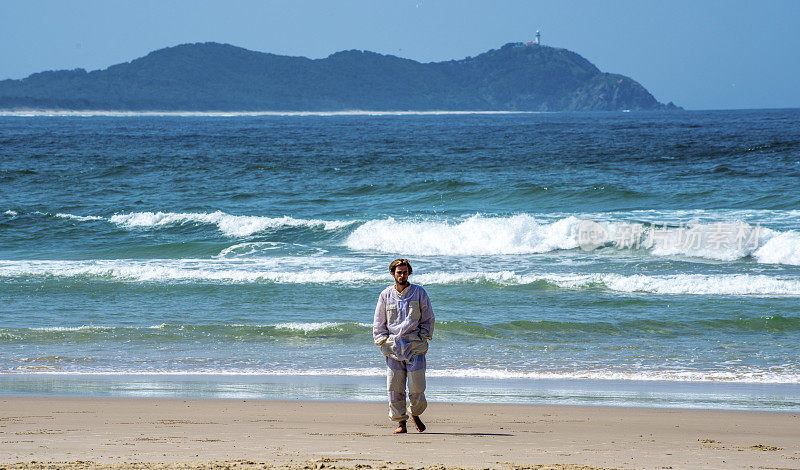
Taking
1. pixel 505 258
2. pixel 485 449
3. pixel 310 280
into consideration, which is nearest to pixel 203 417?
pixel 485 449

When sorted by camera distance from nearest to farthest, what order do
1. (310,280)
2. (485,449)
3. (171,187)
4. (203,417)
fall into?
(485,449) < (203,417) < (310,280) < (171,187)

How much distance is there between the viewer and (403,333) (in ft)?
19.6

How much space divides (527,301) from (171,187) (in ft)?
64.4

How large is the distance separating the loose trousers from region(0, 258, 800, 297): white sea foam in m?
8.20

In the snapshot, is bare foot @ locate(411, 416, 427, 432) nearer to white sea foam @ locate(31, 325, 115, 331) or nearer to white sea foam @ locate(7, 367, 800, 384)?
white sea foam @ locate(7, 367, 800, 384)

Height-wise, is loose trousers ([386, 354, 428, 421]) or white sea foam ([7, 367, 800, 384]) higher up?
loose trousers ([386, 354, 428, 421])

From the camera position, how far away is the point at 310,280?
14914 mm

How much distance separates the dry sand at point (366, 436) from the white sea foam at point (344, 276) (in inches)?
278

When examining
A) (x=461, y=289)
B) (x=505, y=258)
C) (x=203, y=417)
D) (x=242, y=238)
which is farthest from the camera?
(x=242, y=238)

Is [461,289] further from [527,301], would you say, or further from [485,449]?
[485,449]

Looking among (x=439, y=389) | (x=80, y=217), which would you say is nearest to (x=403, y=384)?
(x=439, y=389)

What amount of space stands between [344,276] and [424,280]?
57.4 inches

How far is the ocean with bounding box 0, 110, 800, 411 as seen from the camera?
8.62m

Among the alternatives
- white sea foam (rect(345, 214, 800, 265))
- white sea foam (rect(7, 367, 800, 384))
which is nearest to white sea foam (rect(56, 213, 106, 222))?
white sea foam (rect(345, 214, 800, 265))
